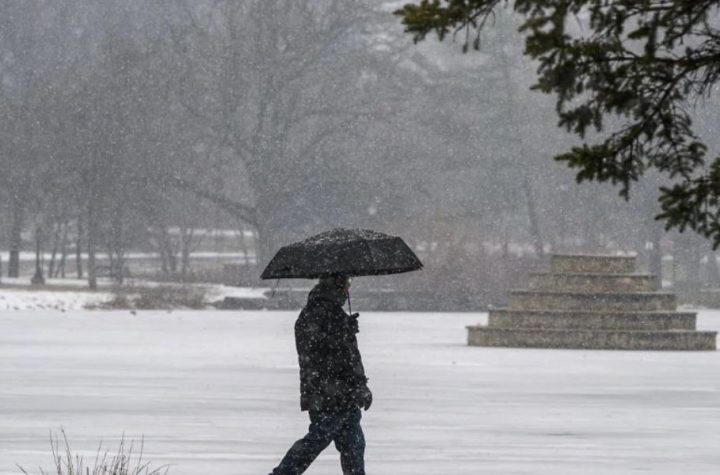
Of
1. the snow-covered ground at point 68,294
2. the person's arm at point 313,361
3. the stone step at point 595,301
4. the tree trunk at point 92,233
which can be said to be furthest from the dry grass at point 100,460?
the tree trunk at point 92,233

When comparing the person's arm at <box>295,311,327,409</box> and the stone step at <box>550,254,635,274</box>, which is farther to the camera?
the stone step at <box>550,254,635,274</box>

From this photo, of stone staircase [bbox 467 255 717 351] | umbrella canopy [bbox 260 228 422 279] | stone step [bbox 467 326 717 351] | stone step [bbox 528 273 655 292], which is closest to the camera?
umbrella canopy [bbox 260 228 422 279]

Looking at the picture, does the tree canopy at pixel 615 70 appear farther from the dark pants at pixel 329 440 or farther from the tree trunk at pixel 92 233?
the tree trunk at pixel 92 233

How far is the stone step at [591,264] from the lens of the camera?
2962cm

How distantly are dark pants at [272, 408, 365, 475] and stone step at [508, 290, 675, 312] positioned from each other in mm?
19744

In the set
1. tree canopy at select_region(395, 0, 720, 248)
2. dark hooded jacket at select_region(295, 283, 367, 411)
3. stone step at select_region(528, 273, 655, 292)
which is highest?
tree canopy at select_region(395, 0, 720, 248)

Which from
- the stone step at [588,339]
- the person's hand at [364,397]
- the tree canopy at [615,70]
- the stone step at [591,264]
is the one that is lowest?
the stone step at [588,339]

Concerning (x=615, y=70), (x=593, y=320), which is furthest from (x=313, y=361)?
(x=593, y=320)

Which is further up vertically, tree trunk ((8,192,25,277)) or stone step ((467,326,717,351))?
tree trunk ((8,192,25,277))

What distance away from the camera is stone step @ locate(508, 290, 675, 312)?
95.1 ft

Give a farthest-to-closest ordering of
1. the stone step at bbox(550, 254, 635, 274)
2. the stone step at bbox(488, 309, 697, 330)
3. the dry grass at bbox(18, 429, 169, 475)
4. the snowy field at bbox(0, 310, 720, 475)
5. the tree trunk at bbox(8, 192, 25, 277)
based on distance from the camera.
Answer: the tree trunk at bbox(8, 192, 25, 277) < the stone step at bbox(550, 254, 635, 274) < the stone step at bbox(488, 309, 697, 330) < the snowy field at bbox(0, 310, 720, 475) < the dry grass at bbox(18, 429, 169, 475)

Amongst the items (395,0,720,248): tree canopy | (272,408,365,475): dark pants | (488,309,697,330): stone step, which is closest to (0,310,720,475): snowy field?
(488,309,697,330): stone step

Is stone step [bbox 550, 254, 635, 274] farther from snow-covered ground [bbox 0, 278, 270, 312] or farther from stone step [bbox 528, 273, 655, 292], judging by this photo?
snow-covered ground [bbox 0, 278, 270, 312]

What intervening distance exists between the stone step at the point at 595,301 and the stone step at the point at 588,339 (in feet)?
1.55
